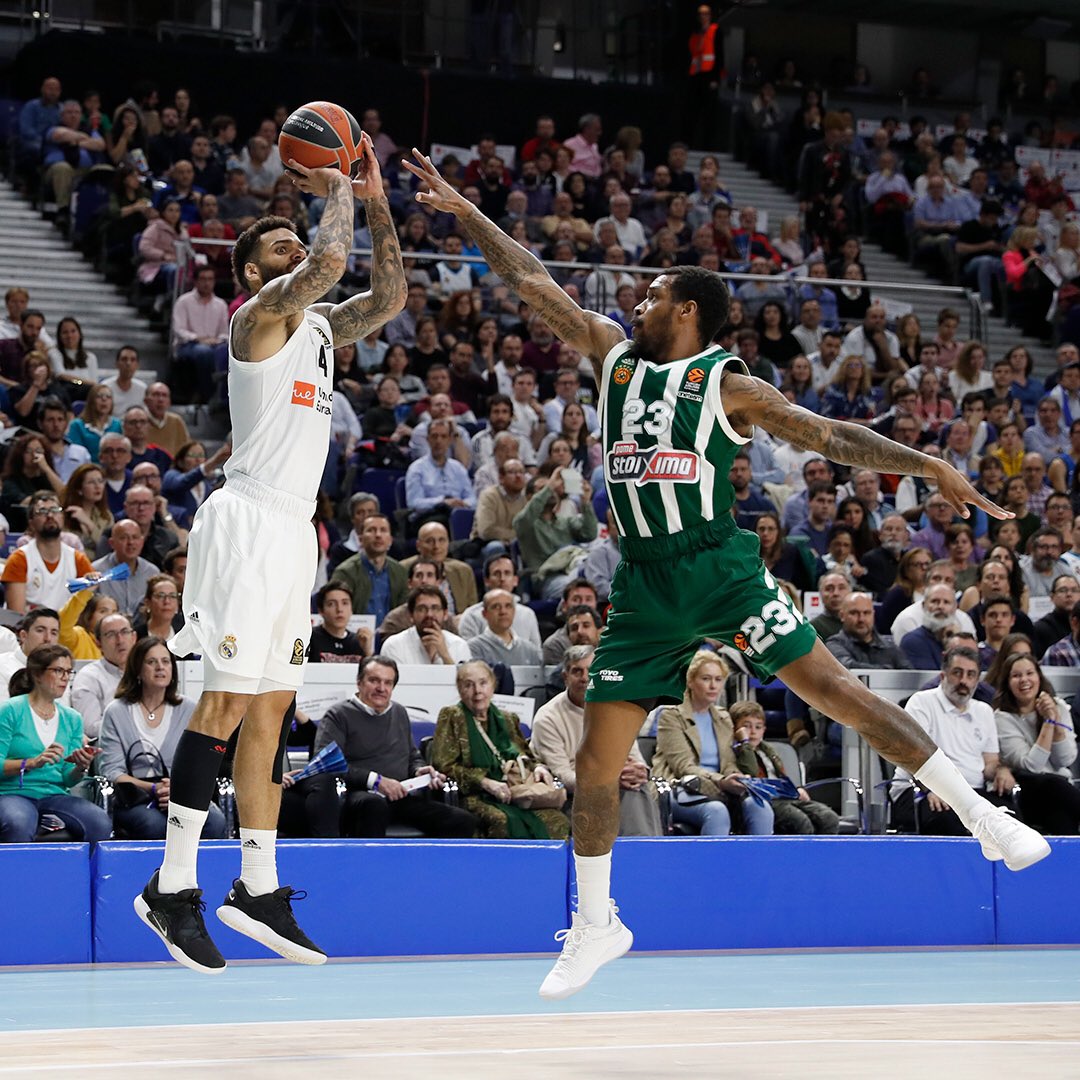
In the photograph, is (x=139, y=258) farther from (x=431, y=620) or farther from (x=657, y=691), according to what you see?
(x=657, y=691)

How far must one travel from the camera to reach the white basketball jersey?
5.63 m

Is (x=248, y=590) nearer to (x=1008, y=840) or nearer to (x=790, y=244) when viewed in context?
(x=1008, y=840)

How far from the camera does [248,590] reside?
17.9ft

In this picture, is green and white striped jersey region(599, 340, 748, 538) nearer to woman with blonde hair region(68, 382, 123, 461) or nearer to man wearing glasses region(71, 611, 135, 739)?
man wearing glasses region(71, 611, 135, 739)

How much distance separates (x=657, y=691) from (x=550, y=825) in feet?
12.6

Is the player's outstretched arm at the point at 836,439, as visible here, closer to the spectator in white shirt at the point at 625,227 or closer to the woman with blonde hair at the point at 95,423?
the woman with blonde hair at the point at 95,423

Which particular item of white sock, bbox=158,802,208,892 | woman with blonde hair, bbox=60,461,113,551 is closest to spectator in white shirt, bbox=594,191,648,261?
woman with blonde hair, bbox=60,461,113,551

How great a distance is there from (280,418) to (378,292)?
67cm

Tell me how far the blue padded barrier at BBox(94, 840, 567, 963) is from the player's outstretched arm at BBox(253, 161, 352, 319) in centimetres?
323

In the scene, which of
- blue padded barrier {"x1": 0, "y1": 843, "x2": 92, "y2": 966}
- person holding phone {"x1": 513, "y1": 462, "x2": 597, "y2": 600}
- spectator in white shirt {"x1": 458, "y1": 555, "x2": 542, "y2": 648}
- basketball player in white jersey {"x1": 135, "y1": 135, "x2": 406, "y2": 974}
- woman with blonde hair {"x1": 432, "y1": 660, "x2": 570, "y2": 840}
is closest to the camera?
basketball player in white jersey {"x1": 135, "y1": 135, "x2": 406, "y2": 974}

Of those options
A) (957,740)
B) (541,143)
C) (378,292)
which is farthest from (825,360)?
(378,292)

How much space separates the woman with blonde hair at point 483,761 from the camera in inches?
362

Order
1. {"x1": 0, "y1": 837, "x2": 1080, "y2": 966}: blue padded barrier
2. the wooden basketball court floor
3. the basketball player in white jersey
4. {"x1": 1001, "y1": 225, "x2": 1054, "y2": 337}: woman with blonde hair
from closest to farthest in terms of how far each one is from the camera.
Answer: the wooden basketball court floor < the basketball player in white jersey < {"x1": 0, "y1": 837, "x2": 1080, "y2": 966}: blue padded barrier < {"x1": 1001, "y1": 225, "x2": 1054, "y2": 337}: woman with blonde hair

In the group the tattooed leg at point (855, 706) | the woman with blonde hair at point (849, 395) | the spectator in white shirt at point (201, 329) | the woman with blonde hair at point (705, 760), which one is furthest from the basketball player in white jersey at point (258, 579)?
the woman with blonde hair at point (849, 395)
